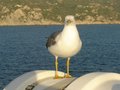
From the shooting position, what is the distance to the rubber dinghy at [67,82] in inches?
421

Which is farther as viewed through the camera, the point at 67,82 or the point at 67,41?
the point at 67,41

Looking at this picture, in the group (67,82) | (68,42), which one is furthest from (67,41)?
(67,82)

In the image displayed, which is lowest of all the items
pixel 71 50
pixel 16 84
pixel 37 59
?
pixel 37 59

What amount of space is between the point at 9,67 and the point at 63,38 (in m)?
78.6

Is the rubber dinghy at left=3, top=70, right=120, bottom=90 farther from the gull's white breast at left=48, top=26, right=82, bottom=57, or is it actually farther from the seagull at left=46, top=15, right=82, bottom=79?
the gull's white breast at left=48, top=26, right=82, bottom=57

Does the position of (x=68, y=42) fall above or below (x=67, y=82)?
above

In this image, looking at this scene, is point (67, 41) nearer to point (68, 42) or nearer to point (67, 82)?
point (68, 42)

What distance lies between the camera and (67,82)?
1212 centimetres

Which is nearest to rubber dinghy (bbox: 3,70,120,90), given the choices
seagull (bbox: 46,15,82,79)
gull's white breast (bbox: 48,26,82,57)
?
seagull (bbox: 46,15,82,79)

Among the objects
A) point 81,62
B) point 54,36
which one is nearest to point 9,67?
point 81,62

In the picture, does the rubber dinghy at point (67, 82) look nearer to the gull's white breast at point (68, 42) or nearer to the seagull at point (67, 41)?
the seagull at point (67, 41)

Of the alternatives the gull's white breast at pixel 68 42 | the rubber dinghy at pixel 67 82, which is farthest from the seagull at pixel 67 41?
the rubber dinghy at pixel 67 82

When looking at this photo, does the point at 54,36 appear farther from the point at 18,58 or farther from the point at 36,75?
the point at 18,58

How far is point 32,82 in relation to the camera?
42.3ft
